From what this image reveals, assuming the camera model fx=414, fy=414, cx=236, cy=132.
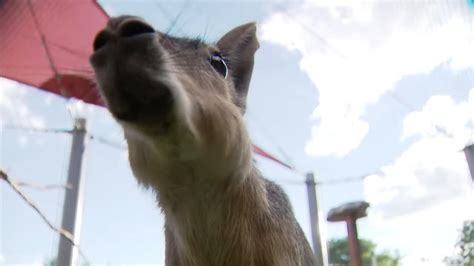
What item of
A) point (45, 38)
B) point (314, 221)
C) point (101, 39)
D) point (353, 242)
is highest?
point (45, 38)

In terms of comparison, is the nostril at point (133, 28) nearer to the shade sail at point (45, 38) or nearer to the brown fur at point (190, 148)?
the brown fur at point (190, 148)

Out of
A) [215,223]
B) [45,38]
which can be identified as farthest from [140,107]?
[45,38]

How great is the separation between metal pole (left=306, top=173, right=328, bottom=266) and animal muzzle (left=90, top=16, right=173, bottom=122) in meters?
5.21

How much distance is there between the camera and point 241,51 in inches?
111

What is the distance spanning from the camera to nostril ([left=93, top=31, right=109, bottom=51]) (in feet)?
4.57

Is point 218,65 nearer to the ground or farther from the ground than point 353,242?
farther from the ground

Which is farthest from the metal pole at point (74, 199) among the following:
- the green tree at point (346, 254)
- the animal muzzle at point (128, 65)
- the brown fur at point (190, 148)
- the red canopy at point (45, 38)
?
the green tree at point (346, 254)

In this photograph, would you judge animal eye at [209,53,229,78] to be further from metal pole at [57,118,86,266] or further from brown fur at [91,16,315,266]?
metal pole at [57,118,86,266]

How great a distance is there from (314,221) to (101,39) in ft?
21.7

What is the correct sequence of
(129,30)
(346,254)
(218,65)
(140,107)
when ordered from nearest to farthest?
1. (129,30)
2. (140,107)
3. (218,65)
4. (346,254)

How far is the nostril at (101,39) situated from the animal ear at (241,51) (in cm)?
139

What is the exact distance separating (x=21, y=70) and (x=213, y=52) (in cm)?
589

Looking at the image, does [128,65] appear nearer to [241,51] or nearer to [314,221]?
[241,51]

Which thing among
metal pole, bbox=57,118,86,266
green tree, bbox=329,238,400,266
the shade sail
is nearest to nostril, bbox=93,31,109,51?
metal pole, bbox=57,118,86,266
